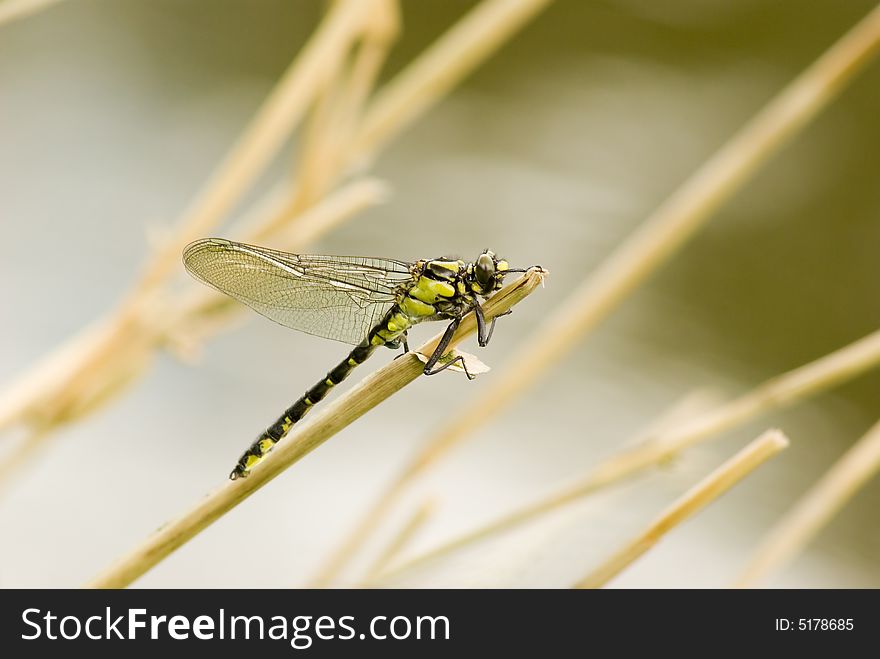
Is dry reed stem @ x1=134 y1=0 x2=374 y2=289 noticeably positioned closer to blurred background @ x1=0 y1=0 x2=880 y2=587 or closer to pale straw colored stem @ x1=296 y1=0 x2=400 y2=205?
A: pale straw colored stem @ x1=296 y1=0 x2=400 y2=205

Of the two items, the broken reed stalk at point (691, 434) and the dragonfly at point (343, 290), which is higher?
the dragonfly at point (343, 290)

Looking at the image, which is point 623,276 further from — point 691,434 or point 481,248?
point 481,248

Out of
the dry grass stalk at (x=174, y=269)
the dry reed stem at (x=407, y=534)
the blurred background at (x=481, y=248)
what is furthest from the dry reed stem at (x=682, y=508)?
the blurred background at (x=481, y=248)

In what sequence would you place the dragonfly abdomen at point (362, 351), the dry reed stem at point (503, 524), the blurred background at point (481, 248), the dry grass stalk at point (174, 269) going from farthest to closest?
1. the blurred background at point (481, 248)
2. the dragonfly abdomen at point (362, 351)
3. the dry grass stalk at point (174, 269)
4. the dry reed stem at point (503, 524)

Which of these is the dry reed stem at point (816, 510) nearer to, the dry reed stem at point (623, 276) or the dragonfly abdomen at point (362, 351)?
the dry reed stem at point (623, 276)

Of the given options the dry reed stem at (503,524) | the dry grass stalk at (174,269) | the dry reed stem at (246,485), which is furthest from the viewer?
the dry grass stalk at (174,269)

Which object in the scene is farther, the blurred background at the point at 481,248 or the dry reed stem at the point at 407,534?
the blurred background at the point at 481,248

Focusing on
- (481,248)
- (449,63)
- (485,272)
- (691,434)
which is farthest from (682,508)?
(481,248)
